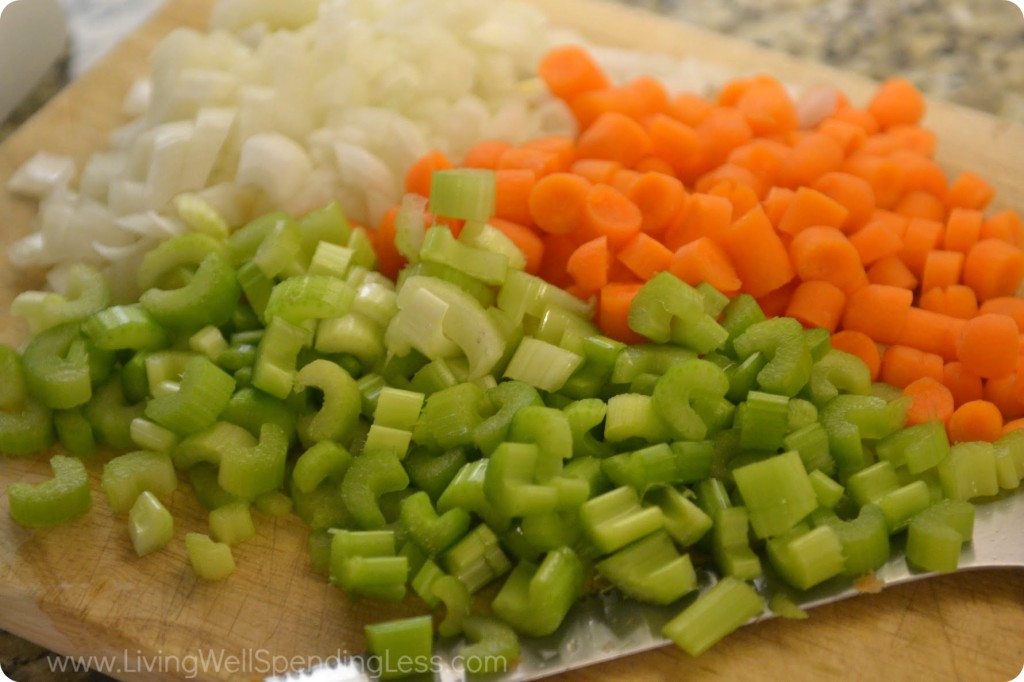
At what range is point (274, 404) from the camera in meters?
2.01

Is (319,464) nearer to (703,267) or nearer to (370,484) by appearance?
(370,484)

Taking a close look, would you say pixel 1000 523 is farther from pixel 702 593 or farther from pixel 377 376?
pixel 377 376

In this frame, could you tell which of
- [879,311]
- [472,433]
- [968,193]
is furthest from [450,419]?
[968,193]

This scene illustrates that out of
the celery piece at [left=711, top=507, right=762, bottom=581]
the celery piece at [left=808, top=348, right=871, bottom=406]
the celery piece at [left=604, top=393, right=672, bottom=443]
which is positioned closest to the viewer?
the celery piece at [left=711, top=507, right=762, bottom=581]

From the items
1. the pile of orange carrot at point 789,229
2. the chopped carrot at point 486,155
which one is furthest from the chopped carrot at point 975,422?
the chopped carrot at point 486,155

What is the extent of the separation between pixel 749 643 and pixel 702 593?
5.1 inches

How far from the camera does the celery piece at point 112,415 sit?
2.04 meters

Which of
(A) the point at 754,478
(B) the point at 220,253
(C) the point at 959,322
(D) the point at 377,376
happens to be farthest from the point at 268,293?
(C) the point at 959,322

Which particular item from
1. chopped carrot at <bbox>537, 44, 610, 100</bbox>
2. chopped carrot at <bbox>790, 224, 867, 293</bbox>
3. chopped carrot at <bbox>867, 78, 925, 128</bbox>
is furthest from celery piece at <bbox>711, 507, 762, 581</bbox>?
chopped carrot at <bbox>867, 78, 925, 128</bbox>

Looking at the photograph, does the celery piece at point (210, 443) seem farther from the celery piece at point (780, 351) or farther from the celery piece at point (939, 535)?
the celery piece at point (939, 535)

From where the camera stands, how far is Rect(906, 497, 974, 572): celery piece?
69.4 inches

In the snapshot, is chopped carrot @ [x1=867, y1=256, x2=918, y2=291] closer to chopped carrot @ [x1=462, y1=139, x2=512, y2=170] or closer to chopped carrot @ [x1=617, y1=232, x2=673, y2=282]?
chopped carrot @ [x1=617, y1=232, x2=673, y2=282]

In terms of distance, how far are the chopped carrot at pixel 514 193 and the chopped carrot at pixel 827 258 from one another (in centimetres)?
65

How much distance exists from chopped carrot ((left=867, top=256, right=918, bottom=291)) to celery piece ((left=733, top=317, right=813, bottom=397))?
39 centimetres
